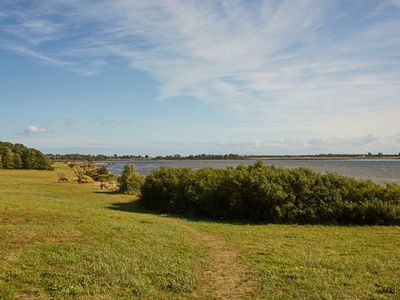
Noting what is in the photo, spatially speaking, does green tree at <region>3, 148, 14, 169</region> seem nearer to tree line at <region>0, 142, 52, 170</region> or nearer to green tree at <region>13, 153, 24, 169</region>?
tree line at <region>0, 142, 52, 170</region>

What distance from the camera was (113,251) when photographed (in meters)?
16.4

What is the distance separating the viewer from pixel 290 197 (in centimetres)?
3119

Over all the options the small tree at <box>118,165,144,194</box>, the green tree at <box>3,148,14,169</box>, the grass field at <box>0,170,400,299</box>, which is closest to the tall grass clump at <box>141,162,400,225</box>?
the grass field at <box>0,170,400,299</box>

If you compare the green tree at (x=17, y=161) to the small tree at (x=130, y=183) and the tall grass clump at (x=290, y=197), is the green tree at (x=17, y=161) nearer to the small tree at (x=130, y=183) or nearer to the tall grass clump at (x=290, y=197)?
the small tree at (x=130, y=183)

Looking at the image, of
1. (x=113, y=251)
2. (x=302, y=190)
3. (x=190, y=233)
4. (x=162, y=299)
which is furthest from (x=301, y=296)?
(x=302, y=190)

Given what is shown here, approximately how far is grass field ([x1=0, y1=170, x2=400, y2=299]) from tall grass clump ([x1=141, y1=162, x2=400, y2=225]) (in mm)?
6279

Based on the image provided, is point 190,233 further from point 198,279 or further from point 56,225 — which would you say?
point 198,279

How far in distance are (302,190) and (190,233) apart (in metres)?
11.5

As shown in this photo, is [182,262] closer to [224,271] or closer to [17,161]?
[224,271]

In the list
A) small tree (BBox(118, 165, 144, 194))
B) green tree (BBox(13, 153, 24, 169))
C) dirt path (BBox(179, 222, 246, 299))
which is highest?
green tree (BBox(13, 153, 24, 169))

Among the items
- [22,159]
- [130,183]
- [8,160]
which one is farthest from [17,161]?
[130,183]

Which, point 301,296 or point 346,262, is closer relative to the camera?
point 301,296

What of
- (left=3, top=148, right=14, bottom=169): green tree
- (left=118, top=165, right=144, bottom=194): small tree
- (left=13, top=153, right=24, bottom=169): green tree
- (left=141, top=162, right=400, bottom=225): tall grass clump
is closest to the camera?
(left=141, top=162, right=400, bottom=225): tall grass clump

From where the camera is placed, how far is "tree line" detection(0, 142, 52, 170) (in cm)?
12069
